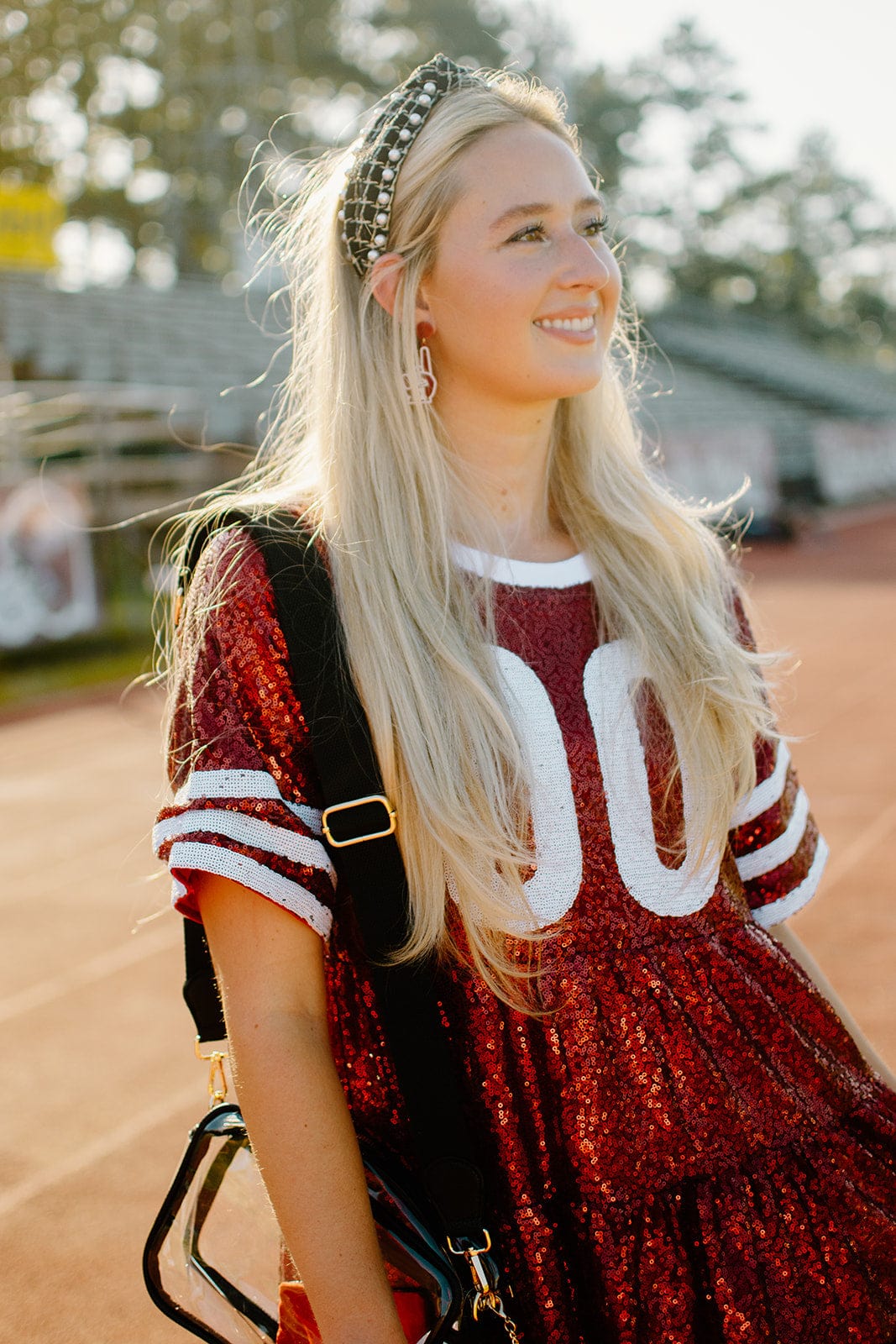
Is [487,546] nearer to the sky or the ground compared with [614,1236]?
nearer to the sky

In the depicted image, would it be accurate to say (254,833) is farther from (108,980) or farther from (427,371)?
(108,980)

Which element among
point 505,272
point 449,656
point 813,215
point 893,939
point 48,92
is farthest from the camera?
point 813,215

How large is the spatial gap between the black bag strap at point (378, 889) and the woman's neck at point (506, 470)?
0.36 m

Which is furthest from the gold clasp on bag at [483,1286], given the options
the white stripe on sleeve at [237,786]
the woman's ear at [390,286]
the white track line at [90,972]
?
the white track line at [90,972]

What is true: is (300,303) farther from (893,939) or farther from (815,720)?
(815,720)

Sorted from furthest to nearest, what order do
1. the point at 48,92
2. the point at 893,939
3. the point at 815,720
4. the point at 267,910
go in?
the point at 48,92 → the point at 815,720 → the point at 893,939 → the point at 267,910

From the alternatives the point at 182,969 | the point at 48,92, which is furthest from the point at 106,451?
the point at 48,92

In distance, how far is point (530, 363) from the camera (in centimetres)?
170

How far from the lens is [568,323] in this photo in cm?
172

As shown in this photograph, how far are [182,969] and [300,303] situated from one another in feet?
9.58

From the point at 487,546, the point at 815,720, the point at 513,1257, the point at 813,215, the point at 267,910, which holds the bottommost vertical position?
the point at 815,720

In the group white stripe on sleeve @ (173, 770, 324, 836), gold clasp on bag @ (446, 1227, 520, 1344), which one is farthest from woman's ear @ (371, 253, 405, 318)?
gold clasp on bag @ (446, 1227, 520, 1344)

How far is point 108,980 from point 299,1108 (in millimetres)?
3128

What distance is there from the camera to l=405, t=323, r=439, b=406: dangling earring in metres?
1.75
